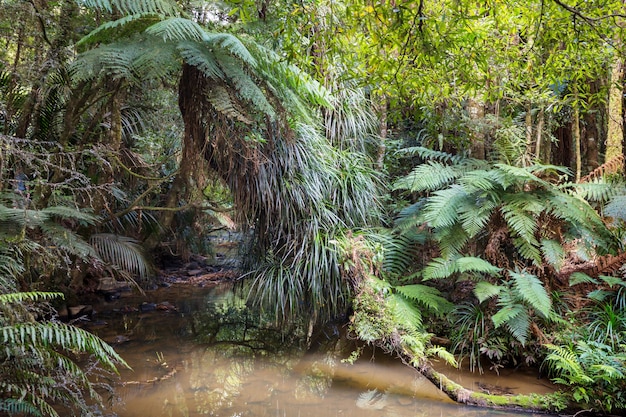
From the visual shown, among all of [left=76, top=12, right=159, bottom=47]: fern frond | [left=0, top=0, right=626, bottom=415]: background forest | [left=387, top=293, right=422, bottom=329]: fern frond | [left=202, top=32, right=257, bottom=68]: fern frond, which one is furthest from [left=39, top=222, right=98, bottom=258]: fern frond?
[left=387, top=293, right=422, bottom=329]: fern frond

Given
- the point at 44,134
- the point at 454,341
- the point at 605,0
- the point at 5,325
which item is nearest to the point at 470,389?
the point at 454,341

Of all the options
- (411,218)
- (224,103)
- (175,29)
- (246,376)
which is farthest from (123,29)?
(411,218)

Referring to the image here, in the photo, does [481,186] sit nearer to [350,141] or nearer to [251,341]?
[350,141]

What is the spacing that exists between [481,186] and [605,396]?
2.08 m

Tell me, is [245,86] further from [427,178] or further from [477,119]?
[477,119]

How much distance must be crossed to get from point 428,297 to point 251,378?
187 cm

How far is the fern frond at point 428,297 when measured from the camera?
181 inches

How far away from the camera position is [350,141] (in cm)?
641

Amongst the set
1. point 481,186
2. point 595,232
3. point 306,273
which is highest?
point 481,186

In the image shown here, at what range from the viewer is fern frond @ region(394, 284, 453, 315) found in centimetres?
459

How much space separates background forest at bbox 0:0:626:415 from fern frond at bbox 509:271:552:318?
2cm

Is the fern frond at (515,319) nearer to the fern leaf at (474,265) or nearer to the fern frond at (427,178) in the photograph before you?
the fern leaf at (474,265)

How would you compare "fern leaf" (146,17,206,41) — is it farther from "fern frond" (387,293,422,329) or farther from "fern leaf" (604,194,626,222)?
"fern leaf" (604,194,626,222)

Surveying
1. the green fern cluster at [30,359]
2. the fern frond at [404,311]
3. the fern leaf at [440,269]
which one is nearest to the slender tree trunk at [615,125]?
the fern leaf at [440,269]
